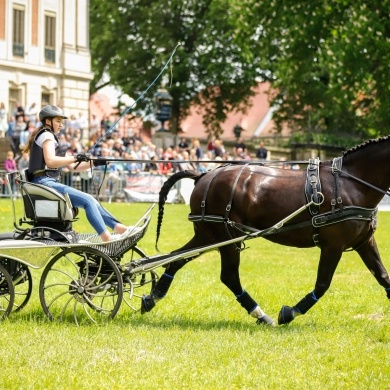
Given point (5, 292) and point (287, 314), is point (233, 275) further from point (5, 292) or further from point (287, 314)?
point (5, 292)

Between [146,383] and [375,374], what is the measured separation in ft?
5.80

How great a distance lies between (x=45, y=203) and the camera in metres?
10.1

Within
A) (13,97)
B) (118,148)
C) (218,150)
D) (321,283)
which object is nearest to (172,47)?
(13,97)

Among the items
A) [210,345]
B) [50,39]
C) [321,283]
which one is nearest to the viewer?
[210,345]

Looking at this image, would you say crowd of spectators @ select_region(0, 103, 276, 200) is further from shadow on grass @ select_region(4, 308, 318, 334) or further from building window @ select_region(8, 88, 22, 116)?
shadow on grass @ select_region(4, 308, 318, 334)

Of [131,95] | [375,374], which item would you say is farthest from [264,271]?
[131,95]

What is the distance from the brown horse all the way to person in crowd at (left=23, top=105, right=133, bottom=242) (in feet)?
2.78

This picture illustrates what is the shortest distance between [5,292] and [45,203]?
1031mm

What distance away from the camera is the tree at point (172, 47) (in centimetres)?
5734

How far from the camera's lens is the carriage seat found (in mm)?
10000

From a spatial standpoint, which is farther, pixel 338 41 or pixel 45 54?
pixel 45 54

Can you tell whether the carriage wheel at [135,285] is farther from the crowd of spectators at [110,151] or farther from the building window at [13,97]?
the building window at [13,97]

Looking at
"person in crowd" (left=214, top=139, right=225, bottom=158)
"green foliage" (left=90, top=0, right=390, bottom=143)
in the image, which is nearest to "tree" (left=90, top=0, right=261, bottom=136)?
"green foliage" (left=90, top=0, right=390, bottom=143)

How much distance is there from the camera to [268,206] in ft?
33.1
